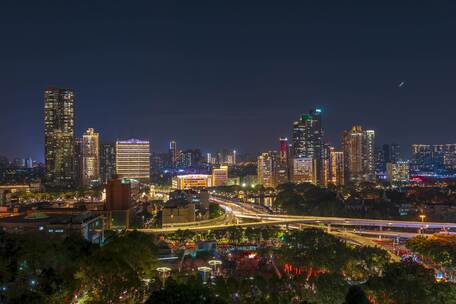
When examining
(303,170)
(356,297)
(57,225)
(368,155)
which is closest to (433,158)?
(368,155)

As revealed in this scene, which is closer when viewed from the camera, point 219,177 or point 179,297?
point 179,297

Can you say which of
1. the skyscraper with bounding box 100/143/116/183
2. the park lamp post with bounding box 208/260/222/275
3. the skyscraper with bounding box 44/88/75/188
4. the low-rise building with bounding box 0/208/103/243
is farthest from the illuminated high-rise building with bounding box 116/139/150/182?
the park lamp post with bounding box 208/260/222/275

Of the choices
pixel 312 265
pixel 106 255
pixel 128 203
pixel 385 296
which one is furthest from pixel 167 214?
pixel 385 296

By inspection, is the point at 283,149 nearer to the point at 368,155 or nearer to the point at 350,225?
the point at 368,155

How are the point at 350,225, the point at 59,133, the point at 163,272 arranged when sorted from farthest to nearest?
the point at 59,133 → the point at 350,225 → the point at 163,272

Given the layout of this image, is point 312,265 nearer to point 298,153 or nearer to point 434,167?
point 298,153

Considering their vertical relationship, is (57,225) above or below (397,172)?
below
